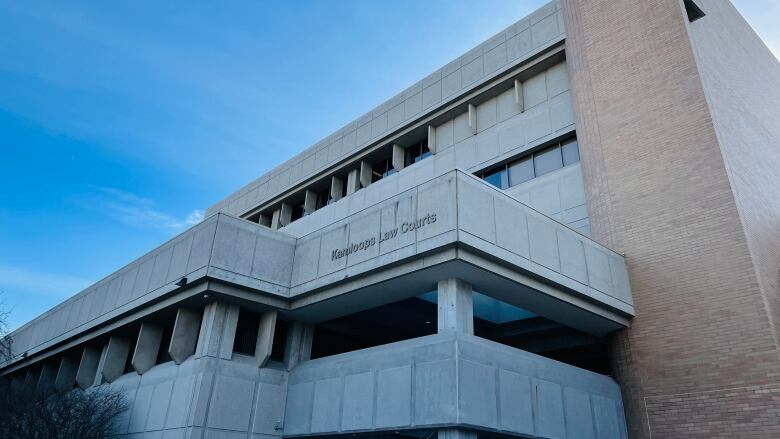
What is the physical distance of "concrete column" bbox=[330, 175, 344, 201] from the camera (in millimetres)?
26984

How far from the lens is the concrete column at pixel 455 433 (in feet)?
33.8

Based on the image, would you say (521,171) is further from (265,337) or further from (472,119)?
(265,337)

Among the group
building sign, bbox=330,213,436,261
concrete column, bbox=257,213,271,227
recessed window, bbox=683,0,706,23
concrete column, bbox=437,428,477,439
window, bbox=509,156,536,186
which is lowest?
concrete column, bbox=437,428,477,439

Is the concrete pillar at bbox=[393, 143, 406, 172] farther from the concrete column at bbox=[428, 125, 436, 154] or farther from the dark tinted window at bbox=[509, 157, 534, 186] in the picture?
the dark tinted window at bbox=[509, 157, 534, 186]

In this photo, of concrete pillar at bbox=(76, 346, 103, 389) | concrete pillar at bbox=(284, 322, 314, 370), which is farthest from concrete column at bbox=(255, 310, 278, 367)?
concrete pillar at bbox=(76, 346, 103, 389)

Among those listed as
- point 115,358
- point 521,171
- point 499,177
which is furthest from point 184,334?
point 521,171

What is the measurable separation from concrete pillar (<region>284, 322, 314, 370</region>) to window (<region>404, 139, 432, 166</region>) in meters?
10.7

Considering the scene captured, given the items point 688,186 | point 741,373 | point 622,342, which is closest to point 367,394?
point 622,342

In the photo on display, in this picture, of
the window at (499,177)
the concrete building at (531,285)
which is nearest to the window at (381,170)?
the concrete building at (531,285)

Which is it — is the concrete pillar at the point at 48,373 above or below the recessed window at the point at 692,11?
below

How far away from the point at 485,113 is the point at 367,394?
13.3 metres

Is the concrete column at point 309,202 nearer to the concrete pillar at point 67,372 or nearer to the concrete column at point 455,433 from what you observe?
the concrete pillar at point 67,372

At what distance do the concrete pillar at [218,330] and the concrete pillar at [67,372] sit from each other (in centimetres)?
1067

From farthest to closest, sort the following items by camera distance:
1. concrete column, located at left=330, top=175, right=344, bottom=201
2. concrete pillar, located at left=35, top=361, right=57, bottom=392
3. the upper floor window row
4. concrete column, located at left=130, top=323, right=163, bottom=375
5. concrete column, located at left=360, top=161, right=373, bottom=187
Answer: concrete column, located at left=330, top=175, right=344, bottom=201 < concrete column, located at left=360, top=161, right=373, bottom=187 < concrete pillar, located at left=35, top=361, right=57, bottom=392 < the upper floor window row < concrete column, located at left=130, top=323, right=163, bottom=375
